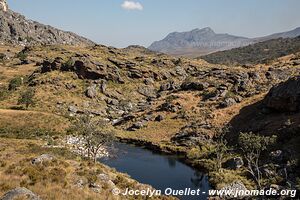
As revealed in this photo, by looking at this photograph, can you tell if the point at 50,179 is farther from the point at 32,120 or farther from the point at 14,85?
the point at 14,85

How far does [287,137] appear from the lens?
2633 inches

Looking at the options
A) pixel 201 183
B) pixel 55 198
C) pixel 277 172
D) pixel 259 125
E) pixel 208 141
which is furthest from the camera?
pixel 208 141

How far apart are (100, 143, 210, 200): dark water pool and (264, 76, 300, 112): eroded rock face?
2410 centimetres

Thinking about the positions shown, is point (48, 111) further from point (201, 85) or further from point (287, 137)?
point (287, 137)

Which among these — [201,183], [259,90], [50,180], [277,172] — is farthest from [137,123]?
[50,180]

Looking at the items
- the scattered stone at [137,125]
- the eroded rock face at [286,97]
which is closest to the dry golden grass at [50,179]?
the eroded rock face at [286,97]

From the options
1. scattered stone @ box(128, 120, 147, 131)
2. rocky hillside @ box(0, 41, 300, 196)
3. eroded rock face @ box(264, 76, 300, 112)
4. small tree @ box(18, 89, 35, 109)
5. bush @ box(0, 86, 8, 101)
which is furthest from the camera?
bush @ box(0, 86, 8, 101)

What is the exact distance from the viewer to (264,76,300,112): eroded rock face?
76562 millimetres

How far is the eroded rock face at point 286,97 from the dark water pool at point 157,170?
24096 millimetres

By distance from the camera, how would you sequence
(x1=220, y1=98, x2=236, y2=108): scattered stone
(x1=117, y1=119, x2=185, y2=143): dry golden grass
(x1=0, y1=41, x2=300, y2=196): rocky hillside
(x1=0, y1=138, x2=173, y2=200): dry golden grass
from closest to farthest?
(x1=0, y1=138, x2=173, y2=200): dry golden grass, (x1=0, y1=41, x2=300, y2=196): rocky hillside, (x1=117, y1=119, x2=185, y2=143): dry golden grass, (x1=220, y1=98, x2=236, y2=108): scattered stone

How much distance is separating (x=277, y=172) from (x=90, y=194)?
31.3 m

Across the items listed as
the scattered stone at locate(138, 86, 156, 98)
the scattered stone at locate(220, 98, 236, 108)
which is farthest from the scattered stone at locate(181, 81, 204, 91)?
the scattered stone at locate(220, 98, 236, 108)
